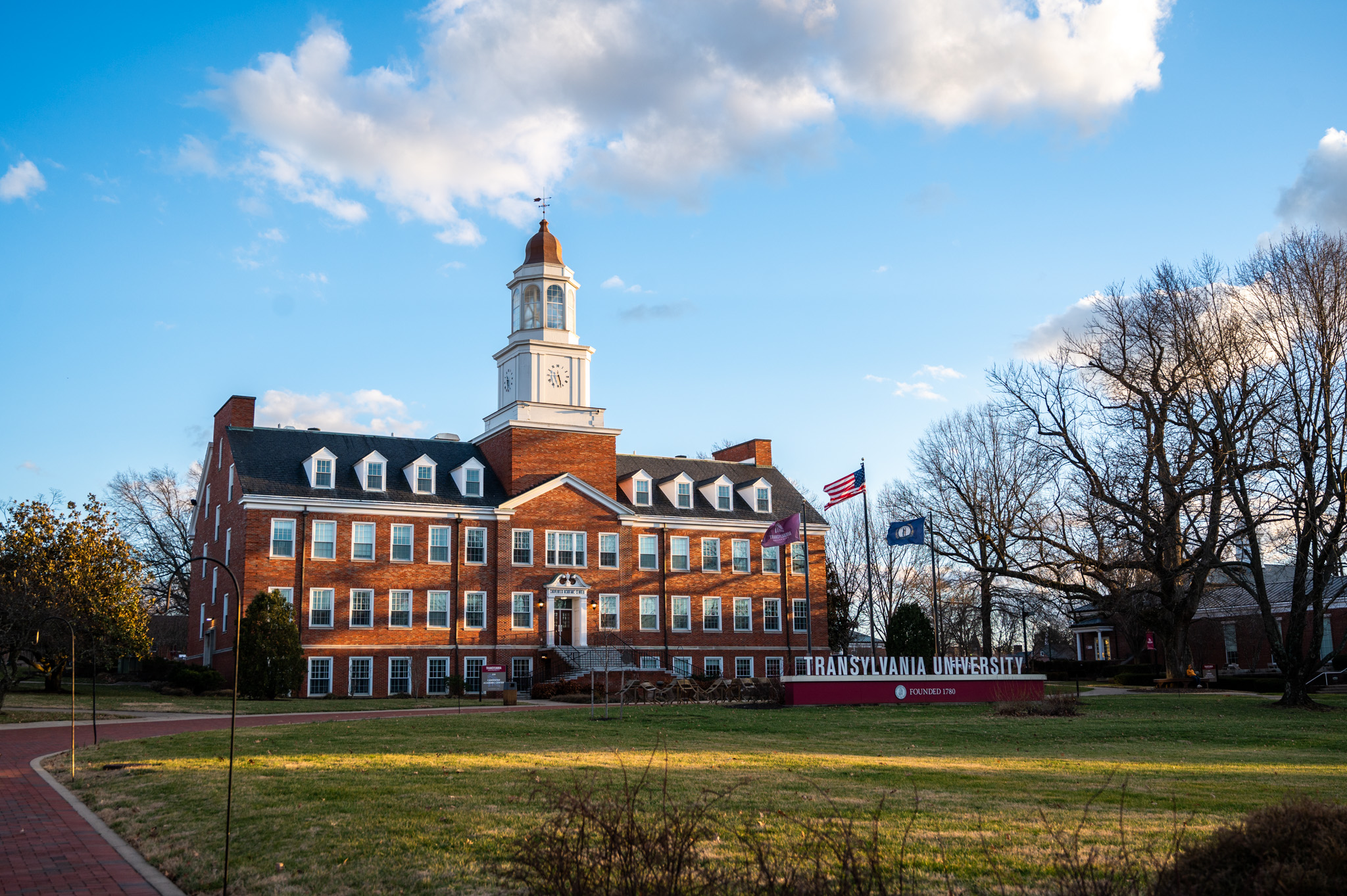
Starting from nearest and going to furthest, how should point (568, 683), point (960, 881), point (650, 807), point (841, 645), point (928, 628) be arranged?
point (960, 881) < point (650, 807) < point (568, 683) < point (928, 628) < point (841, 645)

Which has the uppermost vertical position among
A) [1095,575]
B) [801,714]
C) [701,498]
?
[701,498]

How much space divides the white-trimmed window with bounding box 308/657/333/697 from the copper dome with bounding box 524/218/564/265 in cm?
2110

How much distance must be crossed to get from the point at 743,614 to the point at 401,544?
16925 mm

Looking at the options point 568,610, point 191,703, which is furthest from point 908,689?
point 191,703

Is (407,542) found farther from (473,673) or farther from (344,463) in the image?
(473,673)

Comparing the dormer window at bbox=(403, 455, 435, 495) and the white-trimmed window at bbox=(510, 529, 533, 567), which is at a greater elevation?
the dormer window at bbox=(403, 455, 435, 495)

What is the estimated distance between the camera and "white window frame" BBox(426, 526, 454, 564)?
153 ft

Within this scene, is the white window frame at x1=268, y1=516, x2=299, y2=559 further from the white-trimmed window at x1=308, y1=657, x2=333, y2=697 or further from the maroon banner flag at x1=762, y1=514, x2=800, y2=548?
the maroon banner flag at x1=762, y1=514, x2=800, y2=548

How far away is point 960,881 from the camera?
8078mm

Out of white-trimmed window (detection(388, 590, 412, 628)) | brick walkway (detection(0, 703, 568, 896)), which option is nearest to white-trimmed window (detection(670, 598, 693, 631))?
white-trimmed window (detection(388, 590, 412, 628))

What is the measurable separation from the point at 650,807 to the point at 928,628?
132 feet

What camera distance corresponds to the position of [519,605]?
47750 mm

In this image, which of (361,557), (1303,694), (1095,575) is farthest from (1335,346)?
(361,557)

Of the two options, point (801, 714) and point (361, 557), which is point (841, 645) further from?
point (801, 714)
